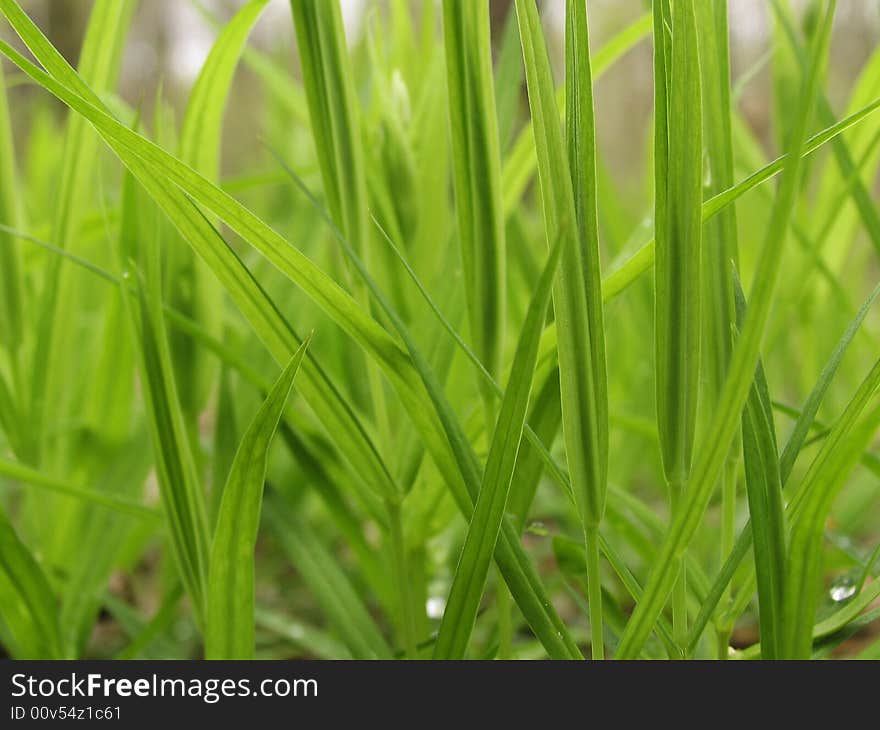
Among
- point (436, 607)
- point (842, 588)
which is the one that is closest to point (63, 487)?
point (436, 607)

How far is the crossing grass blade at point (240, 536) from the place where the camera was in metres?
0.33

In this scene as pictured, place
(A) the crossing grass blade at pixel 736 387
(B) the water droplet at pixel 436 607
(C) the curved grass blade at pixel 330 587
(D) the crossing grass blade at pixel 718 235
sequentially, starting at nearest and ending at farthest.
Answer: (A) the crossing grass blade at pixel 736 387 < (D) the crossing grass blade at pixel 718 235 < (C) the curved grass blade at pixel 330 587 < (B) the water droplet at pixel 436 607

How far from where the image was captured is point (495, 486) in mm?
315

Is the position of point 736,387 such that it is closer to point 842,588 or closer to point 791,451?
point 791,451

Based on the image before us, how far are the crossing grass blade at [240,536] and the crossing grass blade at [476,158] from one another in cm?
9

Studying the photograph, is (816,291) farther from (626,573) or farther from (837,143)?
(626,573)

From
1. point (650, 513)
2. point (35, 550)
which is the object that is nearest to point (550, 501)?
point (650, 513)

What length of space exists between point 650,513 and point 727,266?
15 centimetres

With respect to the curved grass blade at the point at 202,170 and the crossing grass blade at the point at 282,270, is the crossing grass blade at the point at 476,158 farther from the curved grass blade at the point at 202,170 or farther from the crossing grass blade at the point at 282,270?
the curved grass blade at the point at 202,170

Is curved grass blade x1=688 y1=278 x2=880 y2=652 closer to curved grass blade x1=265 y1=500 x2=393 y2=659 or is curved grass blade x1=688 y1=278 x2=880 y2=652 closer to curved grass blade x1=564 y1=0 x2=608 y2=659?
curved grass blade x1=564 y1=0 x2=608 y2=659

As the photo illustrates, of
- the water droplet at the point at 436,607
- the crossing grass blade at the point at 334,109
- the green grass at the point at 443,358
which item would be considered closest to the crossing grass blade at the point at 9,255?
the green grass at the point at 443,358

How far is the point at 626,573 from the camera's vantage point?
339 mm

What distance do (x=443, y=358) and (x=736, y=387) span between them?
0.68 ft
